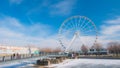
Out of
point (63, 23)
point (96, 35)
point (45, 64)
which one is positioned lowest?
point (45, 64)

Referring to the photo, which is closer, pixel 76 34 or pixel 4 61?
Answer: pixel 4 61

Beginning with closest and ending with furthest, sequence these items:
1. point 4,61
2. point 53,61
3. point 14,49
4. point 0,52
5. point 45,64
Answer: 1. point 4,61
2. point 45,64
3. point 53,61
4. point 0,52
5. point 14,49

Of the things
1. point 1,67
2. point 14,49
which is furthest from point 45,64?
point 14,49

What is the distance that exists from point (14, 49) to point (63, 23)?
858 inches

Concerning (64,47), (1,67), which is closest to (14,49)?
(64,47)

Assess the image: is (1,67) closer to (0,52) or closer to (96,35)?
(0,52)

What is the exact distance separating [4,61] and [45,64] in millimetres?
10995

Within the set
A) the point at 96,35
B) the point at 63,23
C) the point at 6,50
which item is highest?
the point at 63,23

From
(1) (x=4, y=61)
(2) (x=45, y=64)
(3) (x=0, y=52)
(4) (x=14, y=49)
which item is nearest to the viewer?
(1) (x=4, y=61)

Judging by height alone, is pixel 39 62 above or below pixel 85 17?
below

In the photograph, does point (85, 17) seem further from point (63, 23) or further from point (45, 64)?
point (45, 64)

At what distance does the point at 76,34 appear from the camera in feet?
197

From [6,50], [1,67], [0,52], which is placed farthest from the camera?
[6,50]

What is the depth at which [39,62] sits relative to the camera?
3666 centimetres
